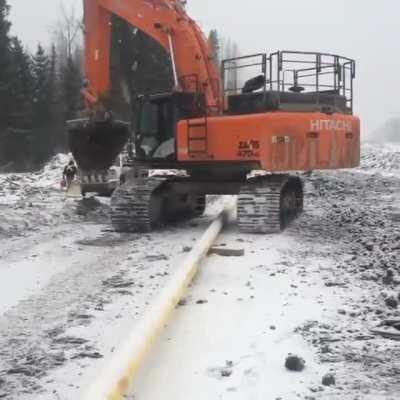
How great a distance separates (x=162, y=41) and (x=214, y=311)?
682 centimetres

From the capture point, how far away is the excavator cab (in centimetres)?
1058

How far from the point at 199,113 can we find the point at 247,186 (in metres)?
1.59

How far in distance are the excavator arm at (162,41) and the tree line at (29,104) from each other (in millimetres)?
32582

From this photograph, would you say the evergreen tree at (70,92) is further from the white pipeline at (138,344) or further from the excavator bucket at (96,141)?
the white pipeline at (138,344)

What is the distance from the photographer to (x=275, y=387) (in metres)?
3.72

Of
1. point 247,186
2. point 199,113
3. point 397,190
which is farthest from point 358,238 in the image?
point 397,190

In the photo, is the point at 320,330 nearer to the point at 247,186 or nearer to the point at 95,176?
the point at 247,186

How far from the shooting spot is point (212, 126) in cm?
981

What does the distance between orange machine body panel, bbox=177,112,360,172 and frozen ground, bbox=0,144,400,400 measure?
1.17 m

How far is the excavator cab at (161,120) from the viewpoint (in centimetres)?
1058

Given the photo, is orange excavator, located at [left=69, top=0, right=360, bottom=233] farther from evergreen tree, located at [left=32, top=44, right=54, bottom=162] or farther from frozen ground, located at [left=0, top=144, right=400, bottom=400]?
evergreen tree, located at [left=32, top=44, right=54, bottom=162]

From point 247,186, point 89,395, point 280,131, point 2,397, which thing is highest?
point 280,131

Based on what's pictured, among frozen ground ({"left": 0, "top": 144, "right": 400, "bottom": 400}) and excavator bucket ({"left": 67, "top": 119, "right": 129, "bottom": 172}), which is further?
excavator bucket ({"left": 67, "top": 119, "right": 129, "bottom": 172})

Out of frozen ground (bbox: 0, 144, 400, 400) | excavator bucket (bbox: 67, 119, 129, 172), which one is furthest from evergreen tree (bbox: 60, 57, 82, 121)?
frozen ground (bbox: 0, 144, 400, 400)
